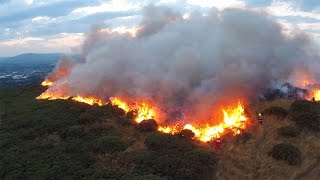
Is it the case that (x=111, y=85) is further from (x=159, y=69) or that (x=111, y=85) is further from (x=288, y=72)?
(x=288, y=72)

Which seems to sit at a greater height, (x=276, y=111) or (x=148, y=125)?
(x=148, y=125)

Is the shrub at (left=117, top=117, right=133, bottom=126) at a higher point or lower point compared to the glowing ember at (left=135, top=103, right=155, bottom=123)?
higher

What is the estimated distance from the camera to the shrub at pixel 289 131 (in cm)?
3061

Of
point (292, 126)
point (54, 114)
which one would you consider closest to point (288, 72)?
point (292, 126)

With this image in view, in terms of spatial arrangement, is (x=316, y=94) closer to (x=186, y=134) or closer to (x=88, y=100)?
(x=186, y=134)

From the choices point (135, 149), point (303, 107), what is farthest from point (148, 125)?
point (303, 107)

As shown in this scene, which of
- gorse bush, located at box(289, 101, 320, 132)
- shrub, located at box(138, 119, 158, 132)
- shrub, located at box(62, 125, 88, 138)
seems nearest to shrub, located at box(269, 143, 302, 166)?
gorse bush, located at box(289, 101, 320, 132)

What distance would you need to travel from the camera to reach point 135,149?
92.1 ft

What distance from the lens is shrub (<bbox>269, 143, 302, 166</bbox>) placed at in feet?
89.4

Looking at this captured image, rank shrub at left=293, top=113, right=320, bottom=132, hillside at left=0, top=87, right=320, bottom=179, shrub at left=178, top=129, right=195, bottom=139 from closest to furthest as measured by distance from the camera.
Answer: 1. hillside at left=0, top=87, right=320, bottom=179
2. shrub at left=178, top=129, right=195, bottom=139
3. shrub at left=293, top=113, right=320, bottom=132

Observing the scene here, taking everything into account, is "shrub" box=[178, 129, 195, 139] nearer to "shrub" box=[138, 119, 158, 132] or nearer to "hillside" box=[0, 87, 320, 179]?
"hillside" box=[0, 87, 320, 179]

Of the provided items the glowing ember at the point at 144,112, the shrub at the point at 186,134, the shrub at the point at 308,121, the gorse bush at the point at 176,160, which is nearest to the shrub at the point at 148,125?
the glowing ember at the point at 144,112

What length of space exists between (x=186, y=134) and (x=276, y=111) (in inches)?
352

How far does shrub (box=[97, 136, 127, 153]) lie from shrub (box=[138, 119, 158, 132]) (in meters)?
3.05
